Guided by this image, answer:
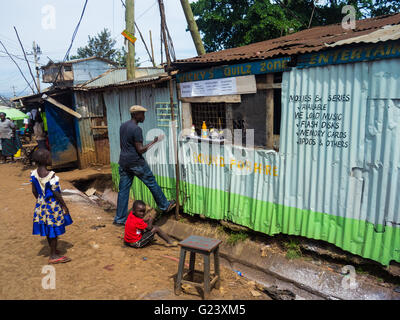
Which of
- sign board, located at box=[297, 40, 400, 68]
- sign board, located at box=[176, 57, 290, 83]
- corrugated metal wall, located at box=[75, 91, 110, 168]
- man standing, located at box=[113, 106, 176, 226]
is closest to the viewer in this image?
sign board, located at box=[297, 40, 400, 68]

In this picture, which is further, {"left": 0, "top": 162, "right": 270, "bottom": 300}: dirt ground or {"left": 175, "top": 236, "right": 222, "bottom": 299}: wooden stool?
{"left": 0, "top": 162, "right": 270, "bottom": 300}: dirt ground

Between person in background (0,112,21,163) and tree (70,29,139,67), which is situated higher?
tree (70,29,139,67)

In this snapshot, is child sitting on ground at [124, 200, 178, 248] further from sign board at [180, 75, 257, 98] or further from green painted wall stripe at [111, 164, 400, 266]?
sign board at [180, 75, 257, 98]

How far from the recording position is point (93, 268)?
4234 mm

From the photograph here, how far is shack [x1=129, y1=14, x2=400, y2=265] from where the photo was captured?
11.2 feet

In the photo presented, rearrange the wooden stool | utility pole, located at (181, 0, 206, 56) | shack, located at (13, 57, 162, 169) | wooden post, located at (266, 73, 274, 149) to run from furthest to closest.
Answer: shack, located at (13, 57, 162, 169), utility pole, located at (181, 0, 206, 56), wooden post, located at (266, 73, 274, 149), the wooden stool

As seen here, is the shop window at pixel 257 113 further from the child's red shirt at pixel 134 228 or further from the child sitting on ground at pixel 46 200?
the child sitting on ground at pixel 46 200

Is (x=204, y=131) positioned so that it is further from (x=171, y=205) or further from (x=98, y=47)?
(x=98, y=47)

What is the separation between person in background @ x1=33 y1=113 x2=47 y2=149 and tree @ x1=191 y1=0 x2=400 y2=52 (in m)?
9.00

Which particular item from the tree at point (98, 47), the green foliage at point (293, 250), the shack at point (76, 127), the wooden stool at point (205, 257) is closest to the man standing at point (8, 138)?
the shack at point (76, 127)

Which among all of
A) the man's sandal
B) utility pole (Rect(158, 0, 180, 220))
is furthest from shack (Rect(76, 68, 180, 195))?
the man's sandal

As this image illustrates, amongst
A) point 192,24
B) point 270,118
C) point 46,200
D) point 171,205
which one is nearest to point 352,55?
point 270,118
